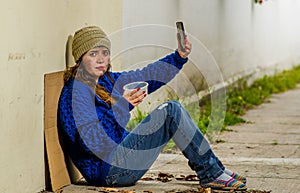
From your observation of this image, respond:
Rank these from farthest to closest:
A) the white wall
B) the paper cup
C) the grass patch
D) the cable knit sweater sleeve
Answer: the grass patch < the white wall < the cable knit sweater sleeve < the paper cup

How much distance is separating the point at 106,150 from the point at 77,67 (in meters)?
0.61

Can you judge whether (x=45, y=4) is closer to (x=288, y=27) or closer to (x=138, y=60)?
→ (x=138, y=60)

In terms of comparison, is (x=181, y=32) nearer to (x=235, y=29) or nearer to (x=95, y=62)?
(x=95, y=62)

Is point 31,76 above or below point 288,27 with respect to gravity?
below

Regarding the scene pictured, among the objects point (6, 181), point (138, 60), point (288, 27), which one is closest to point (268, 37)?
point (288, 27)

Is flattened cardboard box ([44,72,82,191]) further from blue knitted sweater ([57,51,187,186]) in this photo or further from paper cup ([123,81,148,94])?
paper cup ([123,81,148,94])

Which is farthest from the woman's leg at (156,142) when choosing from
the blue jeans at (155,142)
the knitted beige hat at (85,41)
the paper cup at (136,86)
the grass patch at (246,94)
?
the grass patch at (246,94)

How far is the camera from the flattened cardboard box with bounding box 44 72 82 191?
202 inches

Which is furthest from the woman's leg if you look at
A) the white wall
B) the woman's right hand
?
the white wall

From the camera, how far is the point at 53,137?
5227 millimetres

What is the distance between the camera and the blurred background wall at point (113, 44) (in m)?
4.59

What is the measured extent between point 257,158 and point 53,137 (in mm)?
2255

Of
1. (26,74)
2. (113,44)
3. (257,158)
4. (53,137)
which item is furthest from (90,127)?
(257,158)

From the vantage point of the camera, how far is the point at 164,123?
5.18m
